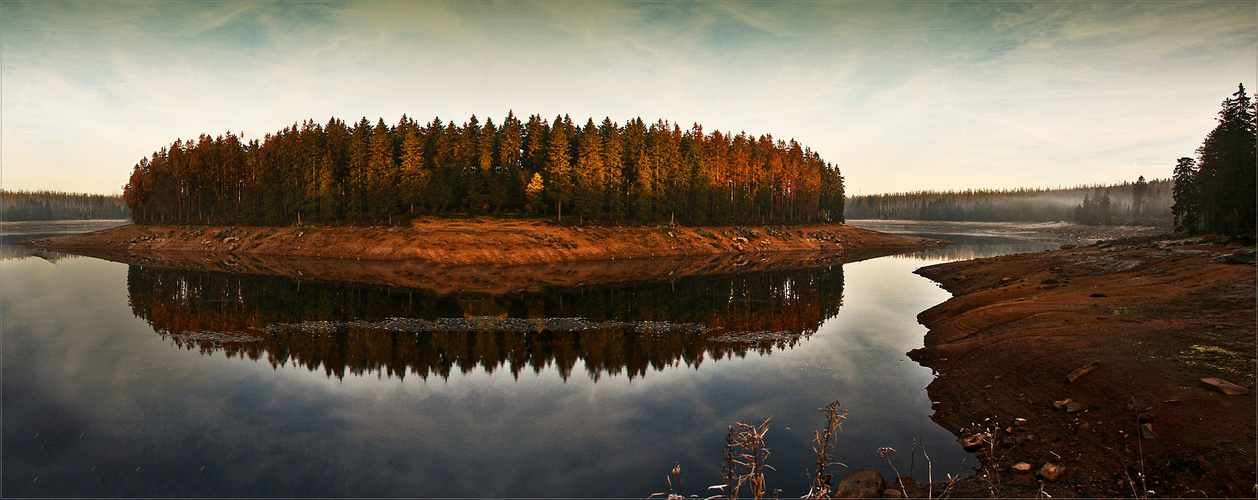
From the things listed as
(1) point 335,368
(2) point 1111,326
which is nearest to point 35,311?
(1) point 335,368

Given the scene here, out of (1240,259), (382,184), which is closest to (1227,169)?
(1240,259)

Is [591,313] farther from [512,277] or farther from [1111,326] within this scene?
[1111,326]

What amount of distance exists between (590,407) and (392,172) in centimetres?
8084

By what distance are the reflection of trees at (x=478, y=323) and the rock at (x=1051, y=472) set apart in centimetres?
1378

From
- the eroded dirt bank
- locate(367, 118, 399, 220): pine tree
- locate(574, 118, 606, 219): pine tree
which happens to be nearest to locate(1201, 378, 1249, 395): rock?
the eroded dirt bank

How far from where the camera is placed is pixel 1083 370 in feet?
57.3

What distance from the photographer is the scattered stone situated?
17375mm

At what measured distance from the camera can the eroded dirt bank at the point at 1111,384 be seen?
480 inches

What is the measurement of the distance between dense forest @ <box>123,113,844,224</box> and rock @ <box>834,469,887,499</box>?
7756 centimetres

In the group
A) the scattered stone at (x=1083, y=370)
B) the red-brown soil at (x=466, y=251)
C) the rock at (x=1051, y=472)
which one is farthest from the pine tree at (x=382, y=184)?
the rock at (x=1051, y=472)

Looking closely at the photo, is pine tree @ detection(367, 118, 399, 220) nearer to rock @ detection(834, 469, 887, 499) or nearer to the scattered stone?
rock @ detection(834, 469, 887, 499)

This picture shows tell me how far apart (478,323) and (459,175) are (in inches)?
2534

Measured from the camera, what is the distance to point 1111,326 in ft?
71.8

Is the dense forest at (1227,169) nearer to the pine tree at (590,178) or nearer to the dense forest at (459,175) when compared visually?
the dense forest at (459,175)
